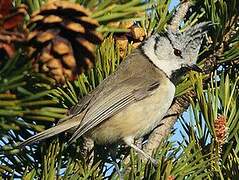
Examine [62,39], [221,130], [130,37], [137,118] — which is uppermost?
[62,39]

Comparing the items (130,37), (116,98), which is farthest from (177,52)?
(130,37)

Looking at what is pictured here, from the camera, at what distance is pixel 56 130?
1560 millimetres

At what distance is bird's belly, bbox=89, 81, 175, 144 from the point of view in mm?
2143

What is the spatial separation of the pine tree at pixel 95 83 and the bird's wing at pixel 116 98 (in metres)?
0.28

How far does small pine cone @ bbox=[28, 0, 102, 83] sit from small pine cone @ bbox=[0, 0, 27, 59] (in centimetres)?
2

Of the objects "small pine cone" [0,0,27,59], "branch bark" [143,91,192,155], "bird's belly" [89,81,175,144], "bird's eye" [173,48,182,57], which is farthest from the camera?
"bird's eye" [173,48,182,57]

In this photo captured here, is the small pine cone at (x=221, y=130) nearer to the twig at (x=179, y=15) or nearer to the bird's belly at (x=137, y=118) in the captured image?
the twig at (x=179, y=15)

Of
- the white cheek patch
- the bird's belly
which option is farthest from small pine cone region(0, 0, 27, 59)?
the white cheek patch

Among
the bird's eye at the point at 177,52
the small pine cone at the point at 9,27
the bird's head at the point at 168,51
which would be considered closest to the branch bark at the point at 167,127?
the bird's head at the point at 168,51

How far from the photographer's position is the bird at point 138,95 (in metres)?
2.01

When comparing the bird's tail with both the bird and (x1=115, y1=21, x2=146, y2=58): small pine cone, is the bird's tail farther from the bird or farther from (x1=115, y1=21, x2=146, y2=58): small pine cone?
(x1=115, y1=21, x2=146, y2=58): small pine cone

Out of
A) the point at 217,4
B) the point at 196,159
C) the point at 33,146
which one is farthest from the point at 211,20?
the point at 33,146

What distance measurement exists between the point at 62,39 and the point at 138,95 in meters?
1.60

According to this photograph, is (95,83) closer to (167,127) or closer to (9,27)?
(167,127)
